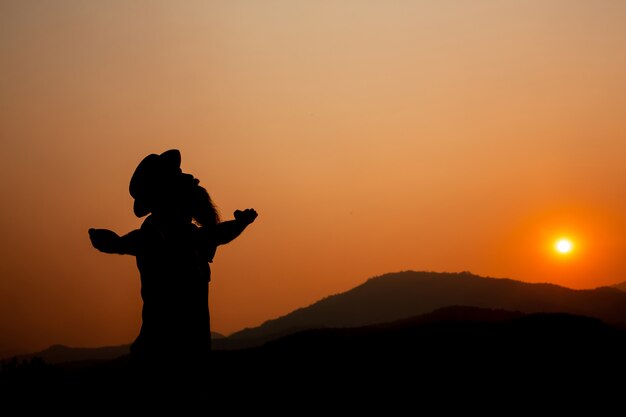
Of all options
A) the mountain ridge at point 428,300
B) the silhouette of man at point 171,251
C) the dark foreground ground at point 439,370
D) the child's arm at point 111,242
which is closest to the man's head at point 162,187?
the silhouette of man at point 171,251

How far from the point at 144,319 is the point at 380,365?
50.5 ft

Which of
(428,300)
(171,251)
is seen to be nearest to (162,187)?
(171,251)

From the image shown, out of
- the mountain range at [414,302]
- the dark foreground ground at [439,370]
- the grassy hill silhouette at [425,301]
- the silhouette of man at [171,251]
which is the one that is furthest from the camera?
the grassy hill silhouette at [425,301]

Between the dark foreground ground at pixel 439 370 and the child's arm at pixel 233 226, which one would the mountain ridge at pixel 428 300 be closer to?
the dark foreground ground at pixel 439 370

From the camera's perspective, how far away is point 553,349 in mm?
18625

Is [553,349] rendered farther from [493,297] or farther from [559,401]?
[493,297]

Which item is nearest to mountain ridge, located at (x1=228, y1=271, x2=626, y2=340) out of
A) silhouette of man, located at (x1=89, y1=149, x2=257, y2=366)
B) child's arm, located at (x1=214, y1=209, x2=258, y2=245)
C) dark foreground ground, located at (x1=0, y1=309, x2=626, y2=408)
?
dark foreground ground, located at (x1=0, y1=309, x2=626, y2=408)

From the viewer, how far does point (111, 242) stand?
16.8 feet

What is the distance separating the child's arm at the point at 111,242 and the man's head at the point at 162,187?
0.39m

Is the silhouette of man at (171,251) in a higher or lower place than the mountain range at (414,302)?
lower

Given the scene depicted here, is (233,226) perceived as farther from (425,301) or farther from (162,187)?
(425,301)

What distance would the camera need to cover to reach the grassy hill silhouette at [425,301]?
2968 inches

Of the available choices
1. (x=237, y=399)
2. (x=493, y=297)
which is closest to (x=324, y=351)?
(x=237, y=399)

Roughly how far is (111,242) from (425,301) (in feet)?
334
